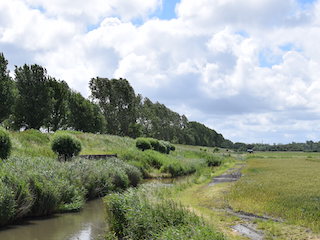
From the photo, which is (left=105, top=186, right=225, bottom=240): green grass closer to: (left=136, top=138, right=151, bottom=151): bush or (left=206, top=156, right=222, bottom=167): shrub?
(left=136, top=138, right=151, bottom=151): bush

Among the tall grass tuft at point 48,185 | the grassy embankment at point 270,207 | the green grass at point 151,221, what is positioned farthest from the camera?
the tall grass tuft at point 48,185

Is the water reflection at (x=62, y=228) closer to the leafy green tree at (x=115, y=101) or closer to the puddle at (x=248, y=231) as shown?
the puddle at (x=248, y=231)

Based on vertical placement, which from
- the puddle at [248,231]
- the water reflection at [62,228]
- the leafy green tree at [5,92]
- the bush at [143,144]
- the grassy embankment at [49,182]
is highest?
the leafy green tree at [5,92]

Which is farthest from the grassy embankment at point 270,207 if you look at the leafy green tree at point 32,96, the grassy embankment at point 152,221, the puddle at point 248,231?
the leafy green tree at point 32,96

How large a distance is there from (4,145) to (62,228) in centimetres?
936

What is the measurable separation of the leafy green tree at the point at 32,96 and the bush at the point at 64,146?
27431 mm

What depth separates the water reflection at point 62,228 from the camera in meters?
14.1

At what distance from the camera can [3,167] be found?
57.9ft

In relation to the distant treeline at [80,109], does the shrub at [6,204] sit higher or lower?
lower

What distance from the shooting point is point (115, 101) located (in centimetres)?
8231

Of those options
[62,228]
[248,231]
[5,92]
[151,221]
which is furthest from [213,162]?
[151,221]

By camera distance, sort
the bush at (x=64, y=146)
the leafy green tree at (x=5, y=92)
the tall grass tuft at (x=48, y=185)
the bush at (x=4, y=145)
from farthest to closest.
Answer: the leafy green tree at (x=5, y=92) < the bush at (x=64, y=146) < the bush at (x=4, y=145) < the tall grass tuft at (x=48, y=185)

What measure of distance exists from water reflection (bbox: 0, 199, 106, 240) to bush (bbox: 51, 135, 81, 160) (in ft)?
40.4

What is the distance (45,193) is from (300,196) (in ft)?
41.2
